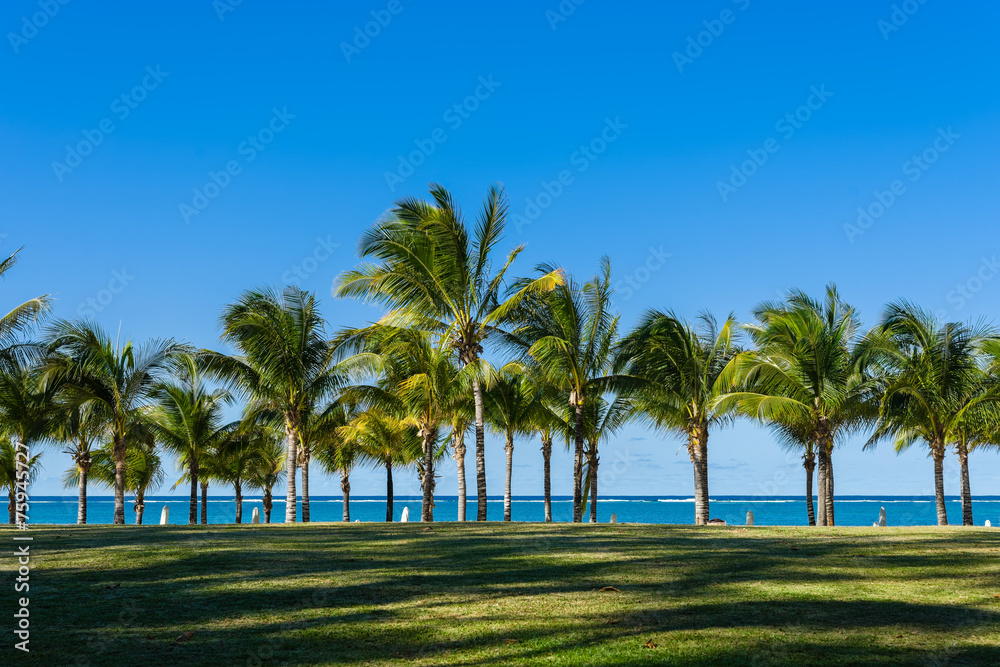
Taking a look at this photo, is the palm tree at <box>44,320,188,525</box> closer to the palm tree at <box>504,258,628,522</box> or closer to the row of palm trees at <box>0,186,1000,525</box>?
the row of palm trees at <box>0,186,1000,525</box>

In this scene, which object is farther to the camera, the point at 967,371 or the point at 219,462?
the point at 219,462

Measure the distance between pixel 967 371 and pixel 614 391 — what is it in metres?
11.6

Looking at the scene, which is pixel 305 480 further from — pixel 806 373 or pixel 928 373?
pixel 928 373

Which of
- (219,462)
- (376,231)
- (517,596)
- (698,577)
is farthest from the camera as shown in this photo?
(219,462)

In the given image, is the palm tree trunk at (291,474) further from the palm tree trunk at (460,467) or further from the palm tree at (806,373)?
the palm tree at (806,373)

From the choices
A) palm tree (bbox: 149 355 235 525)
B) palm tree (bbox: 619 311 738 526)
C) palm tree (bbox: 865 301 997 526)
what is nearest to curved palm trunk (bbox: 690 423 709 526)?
palm tree (bbox: 619 311 738 526)

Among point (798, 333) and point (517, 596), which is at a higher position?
point (798, 333)

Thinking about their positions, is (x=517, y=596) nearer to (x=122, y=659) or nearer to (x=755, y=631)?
(x=755, y=631)

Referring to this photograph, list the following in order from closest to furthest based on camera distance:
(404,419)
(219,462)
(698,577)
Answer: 1. (698,577)
2. (404,419)
3. (219,462)

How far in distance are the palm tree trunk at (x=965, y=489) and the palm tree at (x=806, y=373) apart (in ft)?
18.8

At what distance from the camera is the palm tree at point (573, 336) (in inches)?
920

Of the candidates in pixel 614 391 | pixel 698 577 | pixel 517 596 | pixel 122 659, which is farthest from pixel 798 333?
pixel 122 659

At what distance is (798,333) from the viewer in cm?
2330

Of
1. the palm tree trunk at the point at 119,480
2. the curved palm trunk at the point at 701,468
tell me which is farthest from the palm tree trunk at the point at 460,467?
the palm tree trunk at the point at 119,480
